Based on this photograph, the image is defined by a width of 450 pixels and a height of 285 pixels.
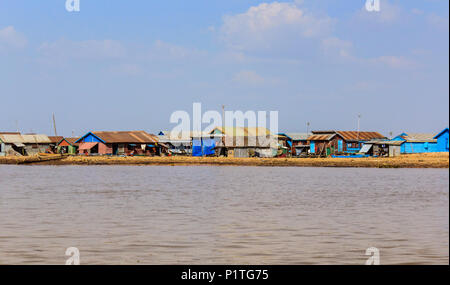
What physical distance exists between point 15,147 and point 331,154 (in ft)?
154

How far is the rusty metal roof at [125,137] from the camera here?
2995 inches

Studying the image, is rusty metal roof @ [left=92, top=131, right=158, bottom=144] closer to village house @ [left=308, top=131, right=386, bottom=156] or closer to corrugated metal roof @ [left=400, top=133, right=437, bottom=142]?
village house @ [left=308, top=131, right=386, bottom=156]

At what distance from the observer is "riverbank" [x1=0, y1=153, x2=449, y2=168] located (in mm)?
58603

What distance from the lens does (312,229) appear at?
16.0m

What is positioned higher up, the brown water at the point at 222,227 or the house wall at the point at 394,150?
the house wall at the point at 394,150

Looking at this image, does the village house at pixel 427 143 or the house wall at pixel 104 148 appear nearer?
the village house at pixel 427 143

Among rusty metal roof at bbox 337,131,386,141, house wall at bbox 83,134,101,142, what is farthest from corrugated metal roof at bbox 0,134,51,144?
rusty metal roof at bbox 337,131,386,141

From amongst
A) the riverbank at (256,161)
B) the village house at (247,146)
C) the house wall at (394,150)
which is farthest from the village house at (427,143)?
the village house at (247,146)

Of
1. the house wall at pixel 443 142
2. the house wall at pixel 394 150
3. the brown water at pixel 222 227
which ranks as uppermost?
the house wall at pixel 443 142

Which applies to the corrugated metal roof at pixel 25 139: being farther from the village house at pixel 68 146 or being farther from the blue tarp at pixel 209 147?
the blue tarp at pixel 209 147

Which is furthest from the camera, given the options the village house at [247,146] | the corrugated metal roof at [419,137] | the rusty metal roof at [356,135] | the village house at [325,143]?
the rusty metal roof at [356,135]

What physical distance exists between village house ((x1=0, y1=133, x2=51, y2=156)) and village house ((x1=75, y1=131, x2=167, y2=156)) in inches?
416
